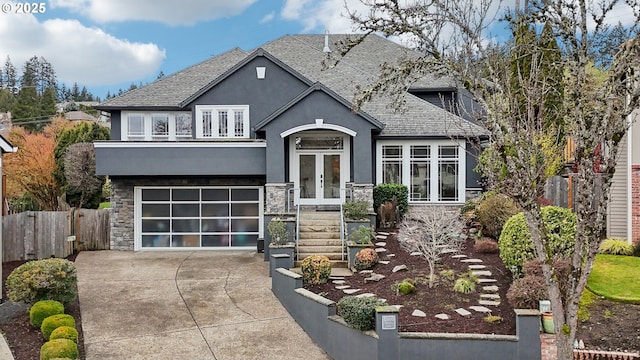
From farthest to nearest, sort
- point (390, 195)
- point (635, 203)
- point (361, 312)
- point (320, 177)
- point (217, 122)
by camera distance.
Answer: point (217, 122), point (320, 177), point (390, 195), point (635, 203), point (361, 312)

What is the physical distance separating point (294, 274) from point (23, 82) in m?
83.5

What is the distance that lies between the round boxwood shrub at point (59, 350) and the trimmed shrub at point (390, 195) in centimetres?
1099

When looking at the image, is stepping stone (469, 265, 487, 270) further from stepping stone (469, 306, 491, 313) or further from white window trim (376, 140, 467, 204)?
white window trim (376, 140, 467, 204)

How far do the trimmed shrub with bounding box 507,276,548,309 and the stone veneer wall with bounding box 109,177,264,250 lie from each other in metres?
10.9

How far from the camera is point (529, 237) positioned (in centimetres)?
1025

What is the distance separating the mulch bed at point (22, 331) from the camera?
8641 millimetres

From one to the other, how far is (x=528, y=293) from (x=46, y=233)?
48.0 feet

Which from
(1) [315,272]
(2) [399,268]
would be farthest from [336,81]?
(1) [315,272]

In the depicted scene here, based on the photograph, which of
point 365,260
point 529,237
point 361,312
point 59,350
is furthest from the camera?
point 365,260

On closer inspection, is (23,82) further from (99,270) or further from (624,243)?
(624,243)

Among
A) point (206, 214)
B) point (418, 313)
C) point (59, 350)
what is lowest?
point (59, 350)

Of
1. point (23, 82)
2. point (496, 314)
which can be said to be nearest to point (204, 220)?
point (496, 314)

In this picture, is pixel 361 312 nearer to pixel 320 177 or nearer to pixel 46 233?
pixel 320 177

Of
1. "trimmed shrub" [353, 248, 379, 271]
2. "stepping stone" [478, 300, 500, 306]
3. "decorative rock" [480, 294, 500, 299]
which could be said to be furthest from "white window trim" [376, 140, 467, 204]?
"stepping stone" [478, 300, 500, 306]
